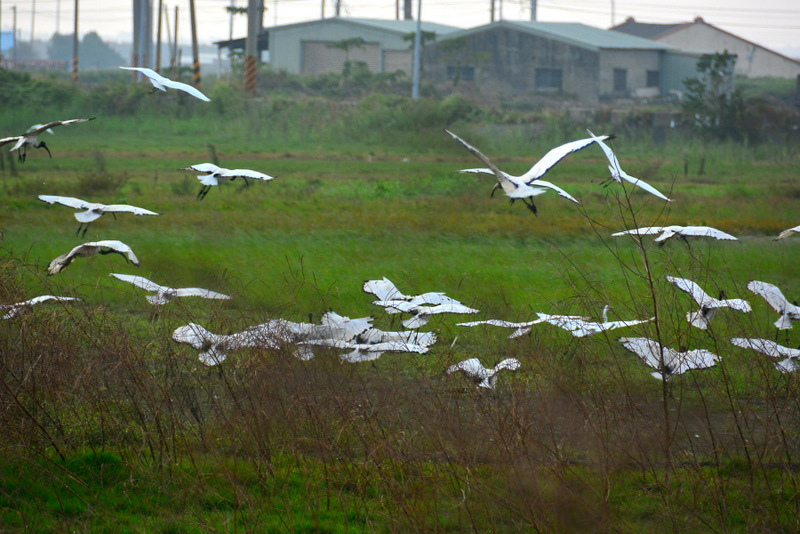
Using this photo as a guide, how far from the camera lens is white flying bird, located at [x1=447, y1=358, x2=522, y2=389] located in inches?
208

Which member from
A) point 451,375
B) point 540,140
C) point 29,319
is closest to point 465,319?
Result: point 451,375

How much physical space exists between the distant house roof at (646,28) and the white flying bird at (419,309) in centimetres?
5000

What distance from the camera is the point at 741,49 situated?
5084 centimetres

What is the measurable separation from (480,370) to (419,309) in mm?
772

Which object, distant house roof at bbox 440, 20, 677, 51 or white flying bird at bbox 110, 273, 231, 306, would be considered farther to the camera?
distant house roof at bbox 440, 20, 677, 51

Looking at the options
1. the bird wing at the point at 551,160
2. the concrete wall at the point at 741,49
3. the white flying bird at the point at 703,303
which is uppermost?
the concrete wall at the point at 741,49

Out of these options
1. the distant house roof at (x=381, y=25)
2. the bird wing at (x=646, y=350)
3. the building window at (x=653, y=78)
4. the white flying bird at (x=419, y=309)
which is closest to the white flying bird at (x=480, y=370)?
the white flying bird at (x=419, y=309)

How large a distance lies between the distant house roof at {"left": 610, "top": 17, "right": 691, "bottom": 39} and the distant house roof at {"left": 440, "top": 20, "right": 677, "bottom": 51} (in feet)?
41.8

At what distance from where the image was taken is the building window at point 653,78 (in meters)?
38.9

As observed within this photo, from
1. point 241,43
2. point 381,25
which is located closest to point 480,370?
point 241,43

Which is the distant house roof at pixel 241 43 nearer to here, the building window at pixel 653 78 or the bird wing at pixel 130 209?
the building window at pixel 653 78

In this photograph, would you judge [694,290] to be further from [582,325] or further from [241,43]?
[241,43]

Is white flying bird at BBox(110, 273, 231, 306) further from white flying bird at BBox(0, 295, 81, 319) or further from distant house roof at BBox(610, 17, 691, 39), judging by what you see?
distant house roof at BBox(610, 17, 691, 39)

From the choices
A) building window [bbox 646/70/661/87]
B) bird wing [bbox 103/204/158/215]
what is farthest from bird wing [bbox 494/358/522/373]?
building window [bbox 646/70/661/87]
